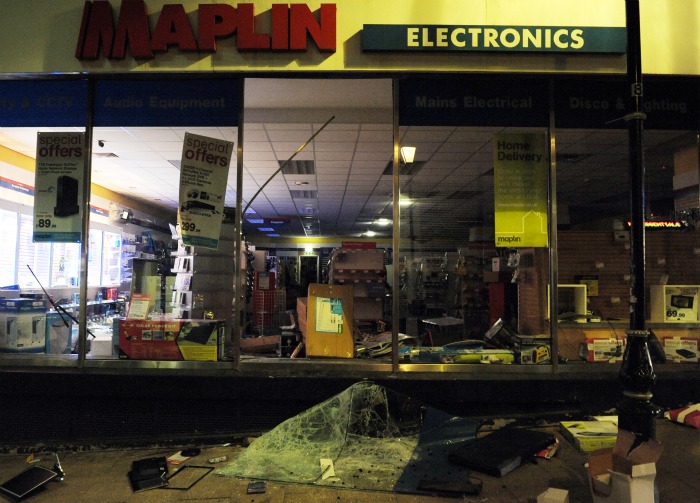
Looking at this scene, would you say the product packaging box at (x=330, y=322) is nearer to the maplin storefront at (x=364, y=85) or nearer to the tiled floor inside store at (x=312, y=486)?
the maplin storefront at (x=364, y=85)

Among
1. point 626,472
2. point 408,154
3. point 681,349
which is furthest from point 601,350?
point 408,154

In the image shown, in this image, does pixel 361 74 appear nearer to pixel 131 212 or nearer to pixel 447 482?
pixel 447 482

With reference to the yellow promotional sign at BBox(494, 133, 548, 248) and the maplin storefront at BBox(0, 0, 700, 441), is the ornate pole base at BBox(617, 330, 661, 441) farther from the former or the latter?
the yellow promotional sign at BBox(494, 133, 548, 248)

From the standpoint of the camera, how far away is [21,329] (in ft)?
17.1

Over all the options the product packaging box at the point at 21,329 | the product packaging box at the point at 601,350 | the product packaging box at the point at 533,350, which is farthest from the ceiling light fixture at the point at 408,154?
the product packaging box at the point at 21,329

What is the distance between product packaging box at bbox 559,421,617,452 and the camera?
13.6ft

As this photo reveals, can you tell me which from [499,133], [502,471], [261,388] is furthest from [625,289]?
[261,388]

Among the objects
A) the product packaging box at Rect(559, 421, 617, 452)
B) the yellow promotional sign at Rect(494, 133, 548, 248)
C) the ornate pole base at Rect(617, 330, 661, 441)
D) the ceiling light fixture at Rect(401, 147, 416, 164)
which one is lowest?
the product packaging box at Rect(559, 421, 617, 452)

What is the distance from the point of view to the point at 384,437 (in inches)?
173

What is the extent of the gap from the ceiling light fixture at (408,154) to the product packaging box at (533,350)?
4.26 meters

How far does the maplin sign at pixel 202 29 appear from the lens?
454 centimetres

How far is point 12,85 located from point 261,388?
13.8 feet

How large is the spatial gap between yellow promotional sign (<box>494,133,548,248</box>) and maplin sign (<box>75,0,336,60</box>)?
220 cm

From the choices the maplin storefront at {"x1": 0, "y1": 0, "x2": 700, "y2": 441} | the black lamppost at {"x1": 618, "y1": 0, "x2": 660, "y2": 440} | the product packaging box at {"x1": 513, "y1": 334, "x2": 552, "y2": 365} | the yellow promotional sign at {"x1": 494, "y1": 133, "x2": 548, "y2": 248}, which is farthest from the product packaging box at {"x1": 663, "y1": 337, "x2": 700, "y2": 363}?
the black lamppost at {"x1": 618, "y1": 0, "x2": 660, "y2": 440}
